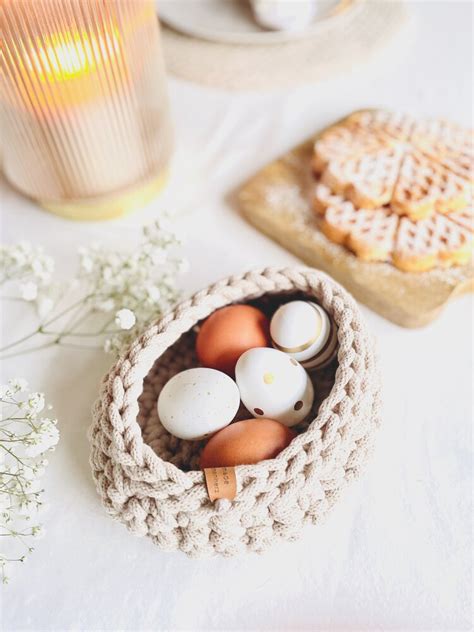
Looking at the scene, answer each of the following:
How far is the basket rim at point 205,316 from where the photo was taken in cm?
51

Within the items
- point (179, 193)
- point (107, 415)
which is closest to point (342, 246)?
point (179, 193)

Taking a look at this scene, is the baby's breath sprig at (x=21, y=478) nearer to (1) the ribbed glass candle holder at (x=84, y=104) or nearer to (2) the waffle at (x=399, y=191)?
(1) the ribbed glass candle holder at (x=84, y=104)

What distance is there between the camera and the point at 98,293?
2.52ft

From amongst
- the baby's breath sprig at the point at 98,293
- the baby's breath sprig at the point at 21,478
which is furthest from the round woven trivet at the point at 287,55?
the baby's breath sprig at the point at 21,478

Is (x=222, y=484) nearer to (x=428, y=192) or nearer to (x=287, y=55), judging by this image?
(x=428, y=192)

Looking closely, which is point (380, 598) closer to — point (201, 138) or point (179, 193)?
point (179, 193)

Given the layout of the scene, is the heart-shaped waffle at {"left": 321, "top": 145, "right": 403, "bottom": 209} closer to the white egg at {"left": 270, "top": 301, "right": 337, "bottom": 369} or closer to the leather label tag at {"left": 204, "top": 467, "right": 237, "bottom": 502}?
the white egg at {"left": 270, "top": 301, "right": 337, "bottom": 369}

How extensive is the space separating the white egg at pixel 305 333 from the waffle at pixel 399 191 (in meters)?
0.20

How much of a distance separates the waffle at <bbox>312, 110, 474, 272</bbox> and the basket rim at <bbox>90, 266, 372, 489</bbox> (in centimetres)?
17

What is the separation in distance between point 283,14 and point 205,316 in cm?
71

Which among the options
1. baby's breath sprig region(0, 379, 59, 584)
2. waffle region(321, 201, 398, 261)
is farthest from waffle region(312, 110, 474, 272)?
baby's breath sprig region(0, 379, 59, 584)

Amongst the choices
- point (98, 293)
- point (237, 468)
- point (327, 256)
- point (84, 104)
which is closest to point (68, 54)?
point (84, 104)

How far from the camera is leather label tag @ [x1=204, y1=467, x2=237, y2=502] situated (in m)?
0.49

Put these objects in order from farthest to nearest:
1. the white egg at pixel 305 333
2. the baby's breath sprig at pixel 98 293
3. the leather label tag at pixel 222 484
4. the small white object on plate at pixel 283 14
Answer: the small white object on plate at pixel 283 14 → the baby's breath sprig at pixel 98 293 → the white egg at pixel 305 333 → the leather label tag at pixel 222 484
